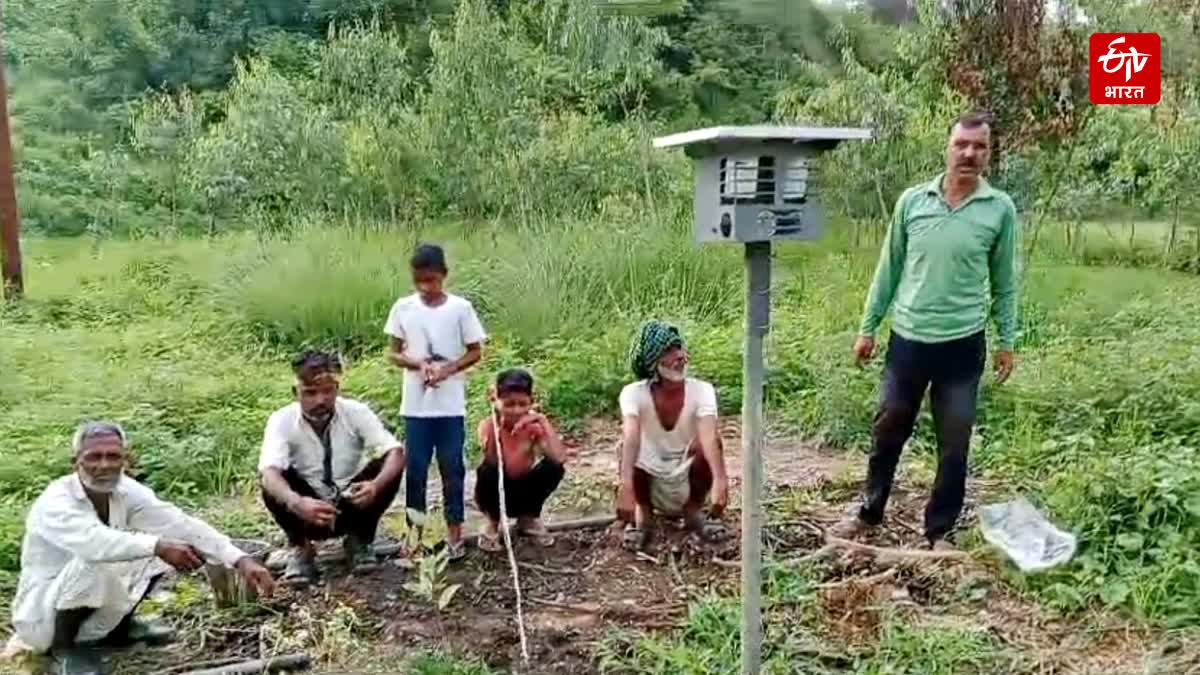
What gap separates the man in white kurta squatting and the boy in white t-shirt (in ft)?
2.62

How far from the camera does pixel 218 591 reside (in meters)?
3.83

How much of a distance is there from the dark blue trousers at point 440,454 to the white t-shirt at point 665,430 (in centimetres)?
60

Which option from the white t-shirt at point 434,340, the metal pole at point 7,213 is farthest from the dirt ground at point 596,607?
the metal pole at point 7,213

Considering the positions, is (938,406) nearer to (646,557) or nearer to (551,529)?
(646,557)

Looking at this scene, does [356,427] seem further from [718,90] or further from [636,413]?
[718,90]

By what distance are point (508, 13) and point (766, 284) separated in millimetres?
13356

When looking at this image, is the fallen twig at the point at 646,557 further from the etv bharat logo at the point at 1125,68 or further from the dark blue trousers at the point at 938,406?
the etv bharat logo at the point at 1125,68

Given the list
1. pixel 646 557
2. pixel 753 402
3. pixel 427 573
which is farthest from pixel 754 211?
pixel 646 557

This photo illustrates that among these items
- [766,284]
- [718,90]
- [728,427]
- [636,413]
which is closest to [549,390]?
[728,427]

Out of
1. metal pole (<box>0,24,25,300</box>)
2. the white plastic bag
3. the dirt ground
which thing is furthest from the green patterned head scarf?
metal pole (<box>0,24,25,300</box>)

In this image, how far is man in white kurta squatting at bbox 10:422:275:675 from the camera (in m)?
3.33

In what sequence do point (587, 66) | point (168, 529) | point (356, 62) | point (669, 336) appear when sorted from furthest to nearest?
point (587, 66), point (356, 62), point (669, 336), point (168, 529)

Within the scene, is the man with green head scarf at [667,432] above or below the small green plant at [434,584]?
above

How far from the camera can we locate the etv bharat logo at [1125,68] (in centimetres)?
973
